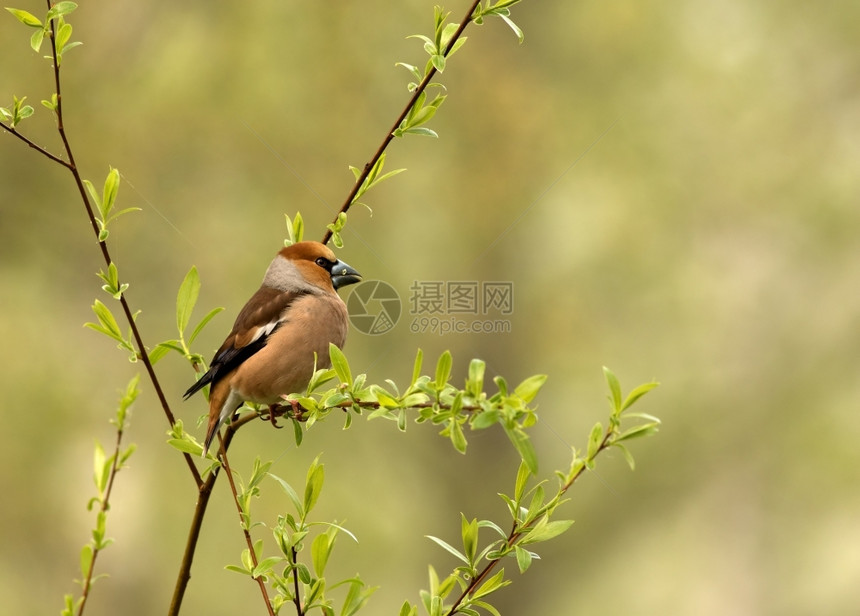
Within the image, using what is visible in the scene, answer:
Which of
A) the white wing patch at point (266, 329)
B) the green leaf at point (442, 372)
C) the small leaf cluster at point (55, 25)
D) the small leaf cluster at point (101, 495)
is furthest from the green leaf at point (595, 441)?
the white wing patch at point (266, 329)

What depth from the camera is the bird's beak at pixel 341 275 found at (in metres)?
2.92

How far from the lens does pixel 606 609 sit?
6.82 metres

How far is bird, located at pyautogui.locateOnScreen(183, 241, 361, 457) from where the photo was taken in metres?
2.50

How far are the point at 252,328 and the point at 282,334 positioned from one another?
0.12m

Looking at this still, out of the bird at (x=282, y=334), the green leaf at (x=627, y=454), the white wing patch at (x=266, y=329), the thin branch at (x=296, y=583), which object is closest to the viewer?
the green leaf at (x=627, y=454)

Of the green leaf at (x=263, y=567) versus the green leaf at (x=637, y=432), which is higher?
the green leaf at (x=637, y=432)

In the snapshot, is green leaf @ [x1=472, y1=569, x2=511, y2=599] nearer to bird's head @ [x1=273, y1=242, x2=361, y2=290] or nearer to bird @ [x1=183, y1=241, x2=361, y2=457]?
bird @ [x1=183, y1=241, x2=361, y2=457]

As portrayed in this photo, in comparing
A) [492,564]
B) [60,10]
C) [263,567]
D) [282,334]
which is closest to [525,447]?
[492,564]

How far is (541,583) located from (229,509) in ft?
8.49

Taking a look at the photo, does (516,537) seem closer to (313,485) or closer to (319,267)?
(313,485)

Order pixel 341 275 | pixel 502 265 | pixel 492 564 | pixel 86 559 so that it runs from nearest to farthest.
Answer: pixel 492 564 → pixel 86 559 → pixel 341 275 → pixel 502 265

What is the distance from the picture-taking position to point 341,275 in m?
2.97

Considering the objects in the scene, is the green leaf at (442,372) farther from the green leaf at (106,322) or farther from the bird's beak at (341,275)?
the bird's beak at (341,275)

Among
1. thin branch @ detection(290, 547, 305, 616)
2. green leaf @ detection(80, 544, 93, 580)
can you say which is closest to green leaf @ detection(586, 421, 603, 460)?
thin branch @ detection(290, 547, 305, 616)
